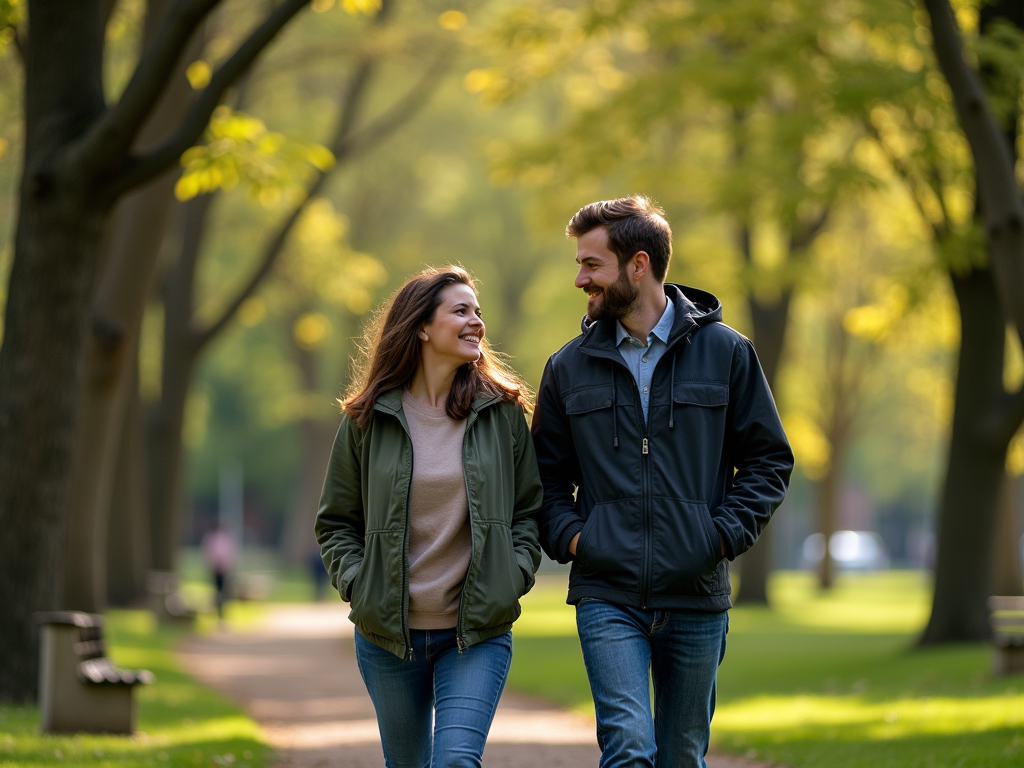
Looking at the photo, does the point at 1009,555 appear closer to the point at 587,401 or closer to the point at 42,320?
the point at 42,320

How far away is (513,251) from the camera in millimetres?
45188

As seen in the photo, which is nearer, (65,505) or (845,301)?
(65,505)

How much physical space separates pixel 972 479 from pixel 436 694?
11340mm

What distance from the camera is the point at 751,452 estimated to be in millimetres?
4887

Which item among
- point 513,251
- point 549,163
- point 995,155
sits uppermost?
point 513,251

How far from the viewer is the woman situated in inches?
178

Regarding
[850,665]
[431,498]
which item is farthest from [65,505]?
[850,665]

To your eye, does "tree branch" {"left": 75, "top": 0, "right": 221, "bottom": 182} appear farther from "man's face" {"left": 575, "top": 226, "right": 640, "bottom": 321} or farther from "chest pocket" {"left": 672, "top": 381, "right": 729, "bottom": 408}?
"chest pocket" {"left": 672, "top": 381, "right": 729, "bottom": 408}

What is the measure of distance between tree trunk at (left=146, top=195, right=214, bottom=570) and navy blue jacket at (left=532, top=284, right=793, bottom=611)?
1757cm

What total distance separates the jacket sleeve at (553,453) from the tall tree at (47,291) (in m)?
5.01

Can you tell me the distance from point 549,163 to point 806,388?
19.2m

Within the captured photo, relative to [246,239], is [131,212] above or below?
below

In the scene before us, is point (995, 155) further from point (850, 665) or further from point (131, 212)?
point (131, 212)

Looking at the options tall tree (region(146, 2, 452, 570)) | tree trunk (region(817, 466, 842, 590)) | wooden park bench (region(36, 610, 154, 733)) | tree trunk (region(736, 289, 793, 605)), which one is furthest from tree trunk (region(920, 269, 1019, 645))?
tree trunk (region(817, 466, 842, 590))
